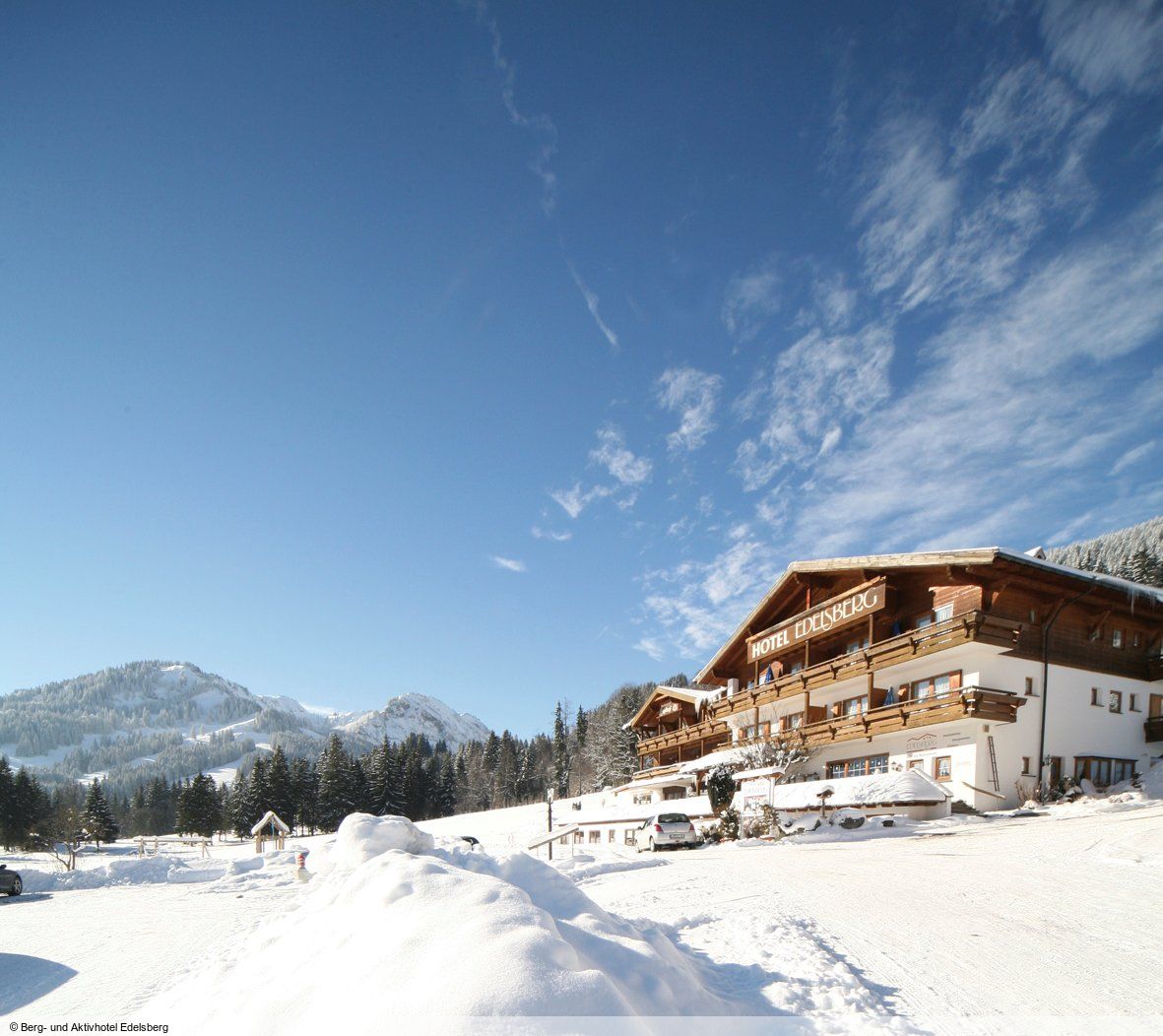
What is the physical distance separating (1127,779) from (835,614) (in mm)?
11405

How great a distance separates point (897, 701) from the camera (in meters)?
28.0

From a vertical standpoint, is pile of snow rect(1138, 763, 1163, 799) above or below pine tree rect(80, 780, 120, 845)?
above

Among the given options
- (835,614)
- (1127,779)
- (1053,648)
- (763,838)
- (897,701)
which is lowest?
(763,838)

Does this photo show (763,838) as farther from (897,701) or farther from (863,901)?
(863,901)

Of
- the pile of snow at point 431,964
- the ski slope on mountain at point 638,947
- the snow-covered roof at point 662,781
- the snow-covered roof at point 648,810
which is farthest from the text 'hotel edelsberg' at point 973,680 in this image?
the pile of snow at point 431,964

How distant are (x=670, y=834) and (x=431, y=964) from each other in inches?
812

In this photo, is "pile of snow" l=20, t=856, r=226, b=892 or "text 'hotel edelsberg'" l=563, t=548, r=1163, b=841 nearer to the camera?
"pile of snow" l=20, t=856, r=226, b=892

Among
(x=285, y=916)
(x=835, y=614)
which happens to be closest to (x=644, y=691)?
(x=835, y=614)

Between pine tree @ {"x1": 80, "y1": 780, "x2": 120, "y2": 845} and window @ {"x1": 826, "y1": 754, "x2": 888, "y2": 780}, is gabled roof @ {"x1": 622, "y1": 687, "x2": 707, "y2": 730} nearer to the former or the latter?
window @ {"x1": 826, "y1": 754, "x2": 888, "y2": 780}

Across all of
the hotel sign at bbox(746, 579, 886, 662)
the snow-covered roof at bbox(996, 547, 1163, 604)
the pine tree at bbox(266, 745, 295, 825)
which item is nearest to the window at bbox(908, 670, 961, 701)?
the hotel sign at bbox(746, 579, 886, 662)

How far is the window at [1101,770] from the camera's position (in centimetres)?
2400

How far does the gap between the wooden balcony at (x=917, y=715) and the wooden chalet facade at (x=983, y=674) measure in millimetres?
48

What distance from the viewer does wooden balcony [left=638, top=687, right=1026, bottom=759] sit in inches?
875

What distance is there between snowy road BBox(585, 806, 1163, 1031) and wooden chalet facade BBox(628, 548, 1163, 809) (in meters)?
8.28
